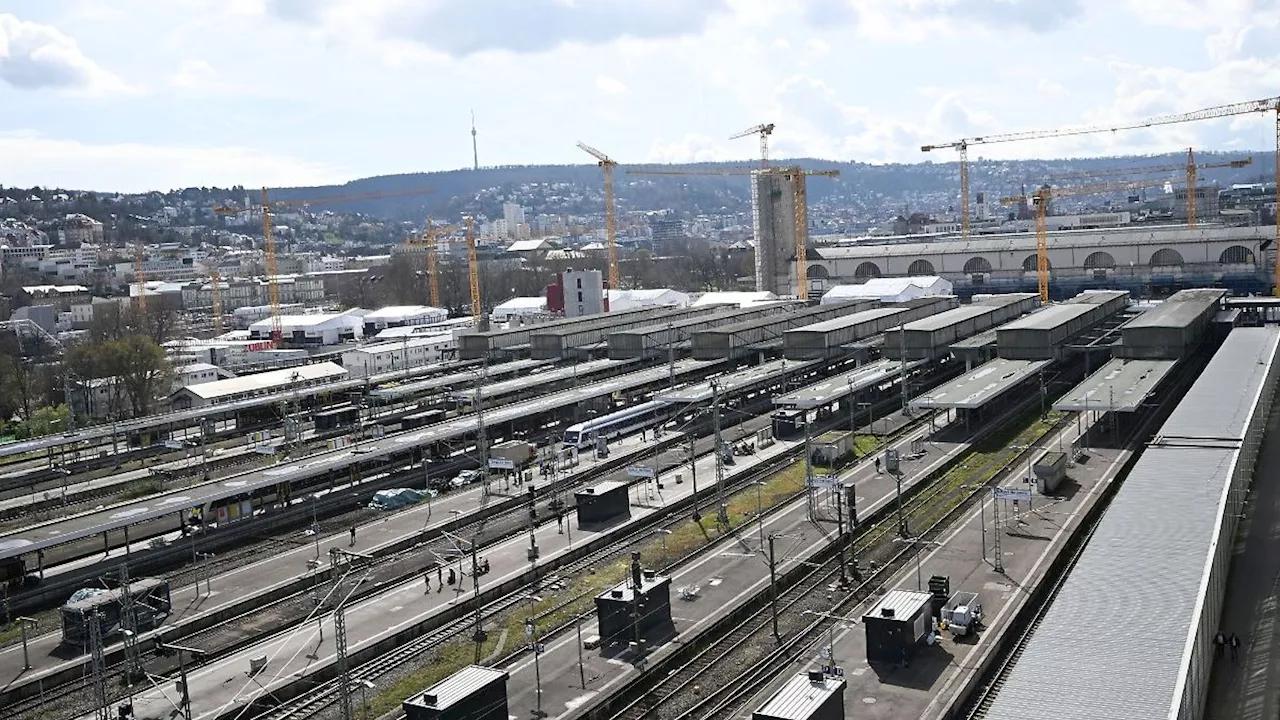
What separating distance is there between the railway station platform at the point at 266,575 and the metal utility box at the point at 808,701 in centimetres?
1108

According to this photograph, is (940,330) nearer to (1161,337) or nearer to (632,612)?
(1161,337)

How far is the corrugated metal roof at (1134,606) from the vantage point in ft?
37.2

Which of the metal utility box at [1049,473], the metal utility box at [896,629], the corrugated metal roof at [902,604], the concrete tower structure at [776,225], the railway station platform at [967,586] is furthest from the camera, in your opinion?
the concrete tower structure at [776,225]

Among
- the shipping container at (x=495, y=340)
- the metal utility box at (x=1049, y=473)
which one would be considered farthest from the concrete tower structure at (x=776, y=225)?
the metal utility box at (x=1049, y=473)

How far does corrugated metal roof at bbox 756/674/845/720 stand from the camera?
12414 mm

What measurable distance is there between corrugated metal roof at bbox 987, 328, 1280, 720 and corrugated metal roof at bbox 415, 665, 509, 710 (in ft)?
20.3

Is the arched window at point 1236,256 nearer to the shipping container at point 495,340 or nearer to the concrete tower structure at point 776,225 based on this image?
the concrete tower structure at point 776,225

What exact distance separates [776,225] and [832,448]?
177 feet

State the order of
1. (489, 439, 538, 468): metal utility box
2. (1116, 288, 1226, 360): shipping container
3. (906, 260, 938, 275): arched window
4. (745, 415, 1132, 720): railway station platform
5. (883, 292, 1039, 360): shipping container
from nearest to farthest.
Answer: (745, 415, 1132, 720): railway station platform, (489, 439, 538, 468): metal utility box, (1116, 288, 1226, 360): shipping container, (883, 292, 1039, 360): shipping container, (906, 260, 938, 275): arched window

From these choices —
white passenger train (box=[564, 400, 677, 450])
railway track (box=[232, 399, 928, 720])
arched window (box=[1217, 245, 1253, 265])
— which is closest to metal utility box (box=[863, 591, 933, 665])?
railway track (box=[232, 399, 928, 720])

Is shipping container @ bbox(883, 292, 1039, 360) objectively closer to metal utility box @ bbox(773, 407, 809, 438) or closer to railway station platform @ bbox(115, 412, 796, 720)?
metal utility box @ bbox(773, 407, 809, 438)

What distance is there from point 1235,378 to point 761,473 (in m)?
13.0

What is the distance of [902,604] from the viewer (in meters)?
15.5

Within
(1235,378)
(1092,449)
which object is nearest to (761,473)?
(1092,449)
